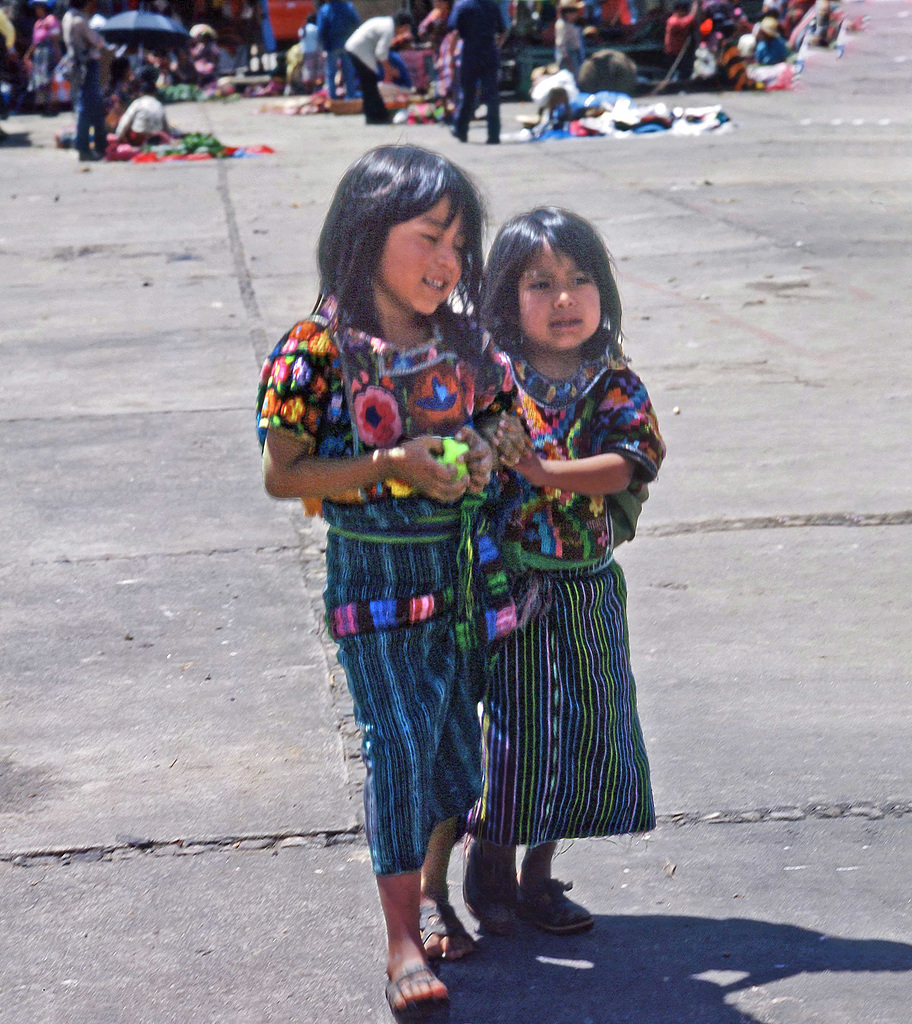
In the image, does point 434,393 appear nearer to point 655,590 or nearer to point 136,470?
point 655,590

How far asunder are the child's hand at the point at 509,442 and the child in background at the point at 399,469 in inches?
2.2

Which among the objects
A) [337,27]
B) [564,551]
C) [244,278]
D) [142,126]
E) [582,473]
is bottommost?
[244,278]

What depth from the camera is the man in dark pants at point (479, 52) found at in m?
15.8

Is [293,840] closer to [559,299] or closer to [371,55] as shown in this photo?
[559,299]

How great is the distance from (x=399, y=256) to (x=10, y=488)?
11.4 ft

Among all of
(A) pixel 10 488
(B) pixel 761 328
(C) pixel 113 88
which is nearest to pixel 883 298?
(B) pixel 761 328

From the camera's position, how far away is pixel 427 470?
2158 mm

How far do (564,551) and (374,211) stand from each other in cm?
68

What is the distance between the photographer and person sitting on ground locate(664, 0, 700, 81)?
75.0 ft

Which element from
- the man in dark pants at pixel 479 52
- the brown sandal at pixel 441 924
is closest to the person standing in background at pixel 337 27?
the man in dark pants at pixel 479 52

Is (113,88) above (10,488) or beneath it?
above

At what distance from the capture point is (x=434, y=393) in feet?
7.54

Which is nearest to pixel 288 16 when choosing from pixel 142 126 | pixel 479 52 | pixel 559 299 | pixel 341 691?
pixel 142 126

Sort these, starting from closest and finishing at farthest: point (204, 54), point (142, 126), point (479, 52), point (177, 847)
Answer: point (177, 847), point (479, 52), point (142, 126), point (204, 54)
